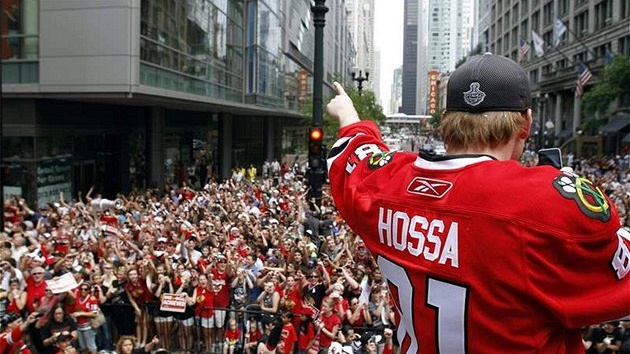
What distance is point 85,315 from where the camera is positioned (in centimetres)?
951

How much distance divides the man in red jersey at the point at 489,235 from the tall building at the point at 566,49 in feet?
125

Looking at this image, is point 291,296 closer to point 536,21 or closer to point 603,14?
point 603,14

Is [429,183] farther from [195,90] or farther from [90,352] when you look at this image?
[195,90]

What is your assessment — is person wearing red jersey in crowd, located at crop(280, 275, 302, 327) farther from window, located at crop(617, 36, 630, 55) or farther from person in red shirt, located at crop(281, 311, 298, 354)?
window, located at crop(617, 36, 630, 55)

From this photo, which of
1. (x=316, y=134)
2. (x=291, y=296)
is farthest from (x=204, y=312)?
(x=316, y=134)

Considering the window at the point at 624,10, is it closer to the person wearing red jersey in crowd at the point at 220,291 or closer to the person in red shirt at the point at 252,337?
the person wearing red jersey in crowd at the point at 220,291

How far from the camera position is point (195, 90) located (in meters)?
28.3

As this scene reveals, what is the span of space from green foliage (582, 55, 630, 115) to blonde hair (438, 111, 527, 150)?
4182 centimetres

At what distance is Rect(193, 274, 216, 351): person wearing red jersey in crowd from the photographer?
33.9 ft

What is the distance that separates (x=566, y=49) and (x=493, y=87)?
69499 millimetres

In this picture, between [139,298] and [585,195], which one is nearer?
[585,195]

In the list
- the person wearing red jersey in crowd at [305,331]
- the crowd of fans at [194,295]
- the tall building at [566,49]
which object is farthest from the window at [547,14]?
the person wearing red jersey in crowd at [305,331]

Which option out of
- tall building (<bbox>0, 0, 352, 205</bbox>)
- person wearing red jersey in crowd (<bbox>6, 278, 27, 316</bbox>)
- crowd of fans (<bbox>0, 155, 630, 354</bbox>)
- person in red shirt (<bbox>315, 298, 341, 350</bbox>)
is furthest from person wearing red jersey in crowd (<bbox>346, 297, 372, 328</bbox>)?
tall building (<bbox>0, 0, 352, 205</bbox>)

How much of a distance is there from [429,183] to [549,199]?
1.13 ft
